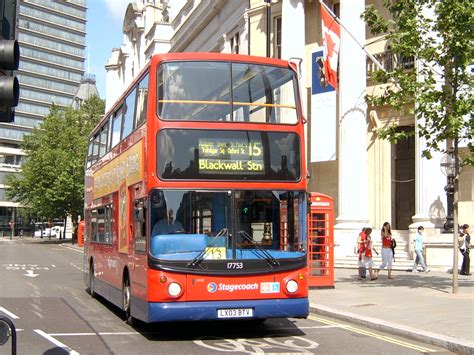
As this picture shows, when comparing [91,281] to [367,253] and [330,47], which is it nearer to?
[367,253]

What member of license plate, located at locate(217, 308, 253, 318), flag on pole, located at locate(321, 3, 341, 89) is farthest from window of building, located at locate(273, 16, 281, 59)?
license plate, located at locate(217, 308, 253, 318)

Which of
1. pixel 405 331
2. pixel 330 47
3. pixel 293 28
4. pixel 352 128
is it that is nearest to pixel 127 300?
pixel 405 331

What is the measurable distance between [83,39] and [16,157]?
3748 cm

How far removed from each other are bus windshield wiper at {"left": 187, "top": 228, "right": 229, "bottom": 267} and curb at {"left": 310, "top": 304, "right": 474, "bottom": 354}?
3.25 m

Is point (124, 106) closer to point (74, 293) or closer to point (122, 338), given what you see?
point (122, 338)

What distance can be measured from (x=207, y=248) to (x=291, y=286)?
142 cm

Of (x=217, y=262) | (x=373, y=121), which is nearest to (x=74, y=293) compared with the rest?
(x=217, y=262)

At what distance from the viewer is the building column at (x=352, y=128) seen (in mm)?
28531

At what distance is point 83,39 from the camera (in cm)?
15650

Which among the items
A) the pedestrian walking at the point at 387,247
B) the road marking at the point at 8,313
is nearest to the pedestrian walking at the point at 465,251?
the pedestrian walking at the point at 387,247

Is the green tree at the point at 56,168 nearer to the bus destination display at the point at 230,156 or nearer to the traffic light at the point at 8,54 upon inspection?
the bus destination display at the point at 230,156

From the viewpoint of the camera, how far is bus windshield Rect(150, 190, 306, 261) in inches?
405

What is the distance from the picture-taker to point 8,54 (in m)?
5.82

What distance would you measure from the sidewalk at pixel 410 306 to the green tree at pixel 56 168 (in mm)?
47747
